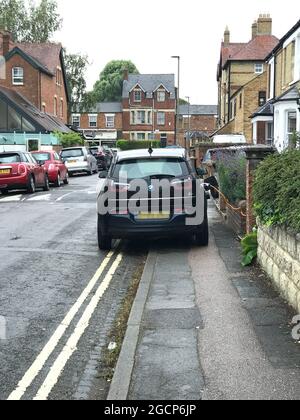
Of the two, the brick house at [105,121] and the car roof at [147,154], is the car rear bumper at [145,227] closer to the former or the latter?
the car roof at [147,154]

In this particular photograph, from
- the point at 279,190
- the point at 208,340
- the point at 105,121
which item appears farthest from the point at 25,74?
the point at 208,340

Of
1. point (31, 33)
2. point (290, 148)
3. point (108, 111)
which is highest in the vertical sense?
point (31, 33)

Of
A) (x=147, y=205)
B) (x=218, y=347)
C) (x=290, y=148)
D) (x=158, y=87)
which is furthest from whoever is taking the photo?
(x=158, y=87)

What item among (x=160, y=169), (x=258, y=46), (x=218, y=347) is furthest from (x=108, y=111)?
(x=218, y=347)

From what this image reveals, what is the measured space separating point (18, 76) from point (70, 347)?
5061 cm

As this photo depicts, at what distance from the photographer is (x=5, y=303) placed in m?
7.52

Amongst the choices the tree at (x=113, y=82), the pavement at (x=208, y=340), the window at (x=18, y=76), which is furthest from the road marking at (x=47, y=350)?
the tree at (x=113, y=82)

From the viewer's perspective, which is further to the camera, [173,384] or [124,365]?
[124,365]

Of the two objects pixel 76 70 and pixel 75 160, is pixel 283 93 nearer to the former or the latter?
pixel 75 160

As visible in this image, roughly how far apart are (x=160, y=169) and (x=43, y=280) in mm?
3264

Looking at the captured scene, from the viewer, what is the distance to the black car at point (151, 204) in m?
10.6

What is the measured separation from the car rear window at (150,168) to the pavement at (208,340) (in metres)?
2.19

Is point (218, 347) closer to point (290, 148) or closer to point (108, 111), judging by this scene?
point (290, 148)

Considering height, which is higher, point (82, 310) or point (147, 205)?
point (147, 205)
